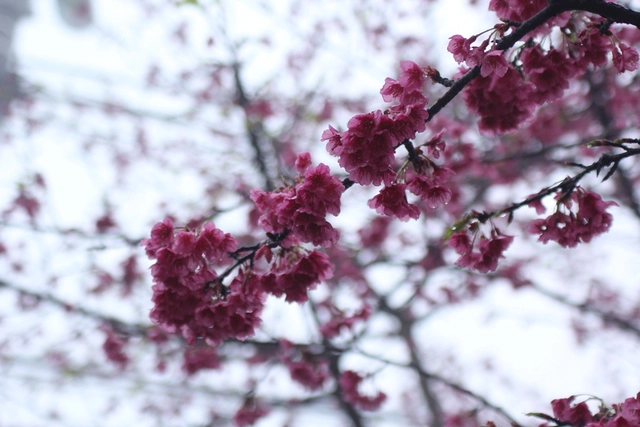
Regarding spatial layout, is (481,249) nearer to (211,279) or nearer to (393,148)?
(393,148)

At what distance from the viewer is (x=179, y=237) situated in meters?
2.04

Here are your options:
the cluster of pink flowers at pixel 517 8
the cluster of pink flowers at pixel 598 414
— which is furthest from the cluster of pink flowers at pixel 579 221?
Answer: the cluster of pink flowers at pixel 517 8

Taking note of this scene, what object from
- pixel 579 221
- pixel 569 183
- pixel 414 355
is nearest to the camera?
pixel 569 183

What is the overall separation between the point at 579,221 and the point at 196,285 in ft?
5.97

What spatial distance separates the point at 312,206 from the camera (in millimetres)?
1851

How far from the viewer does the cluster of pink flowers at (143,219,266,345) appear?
205 cm

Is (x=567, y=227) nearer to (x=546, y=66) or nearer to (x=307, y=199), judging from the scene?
(x=546, y=66)

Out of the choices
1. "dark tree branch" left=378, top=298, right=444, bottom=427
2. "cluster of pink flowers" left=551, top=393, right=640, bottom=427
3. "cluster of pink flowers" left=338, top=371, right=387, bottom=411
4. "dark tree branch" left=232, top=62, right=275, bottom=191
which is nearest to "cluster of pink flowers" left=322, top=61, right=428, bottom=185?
"cluster of pink flowers" left=551, top=393, right=640, bottom=427

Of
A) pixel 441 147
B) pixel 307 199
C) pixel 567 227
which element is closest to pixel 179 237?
pixel 307 199

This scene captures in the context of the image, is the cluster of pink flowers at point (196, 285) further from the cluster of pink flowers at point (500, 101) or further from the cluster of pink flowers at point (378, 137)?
the cluster of pink flowers at point (500, 101)

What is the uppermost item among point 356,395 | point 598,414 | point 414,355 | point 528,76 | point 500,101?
point 414,355

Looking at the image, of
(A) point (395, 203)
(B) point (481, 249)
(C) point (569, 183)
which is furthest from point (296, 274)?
(C) point (569, 183)

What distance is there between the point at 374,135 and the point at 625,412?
59.7 inches

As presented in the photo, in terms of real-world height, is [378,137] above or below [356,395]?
below
